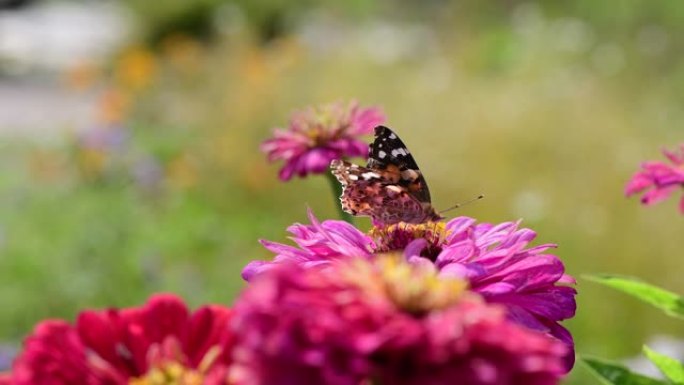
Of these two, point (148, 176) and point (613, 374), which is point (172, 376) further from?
point (148, 176)

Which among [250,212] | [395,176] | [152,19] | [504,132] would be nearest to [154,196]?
[250,212]

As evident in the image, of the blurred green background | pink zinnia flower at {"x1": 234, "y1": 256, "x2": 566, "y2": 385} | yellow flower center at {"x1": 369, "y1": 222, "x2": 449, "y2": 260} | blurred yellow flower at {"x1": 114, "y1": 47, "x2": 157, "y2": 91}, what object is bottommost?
pink zinnia flower at {"x1": 234, "y1": 256, "x2": 566, "y2": 385}

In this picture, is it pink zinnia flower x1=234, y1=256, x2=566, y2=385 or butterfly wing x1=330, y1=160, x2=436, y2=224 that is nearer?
pink zinnia flower x1=234, y1=256, x2=566, y2=385

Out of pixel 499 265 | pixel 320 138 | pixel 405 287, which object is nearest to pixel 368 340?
pixel 405 287

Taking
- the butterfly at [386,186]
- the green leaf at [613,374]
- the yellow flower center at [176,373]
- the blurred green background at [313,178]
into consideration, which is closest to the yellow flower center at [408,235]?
the butterfly at [386,186]

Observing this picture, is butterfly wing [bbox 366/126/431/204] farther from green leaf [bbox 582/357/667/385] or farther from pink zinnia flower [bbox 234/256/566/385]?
pink zinnia flower [bbox 234/256/566/385]

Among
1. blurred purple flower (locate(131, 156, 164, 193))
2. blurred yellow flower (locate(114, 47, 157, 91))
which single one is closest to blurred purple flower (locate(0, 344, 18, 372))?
blurred purple flower (locate(131, 156, 164, 193))

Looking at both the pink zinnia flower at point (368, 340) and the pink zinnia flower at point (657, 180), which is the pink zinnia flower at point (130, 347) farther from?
the pink zinnia flower at point (657, 180)
